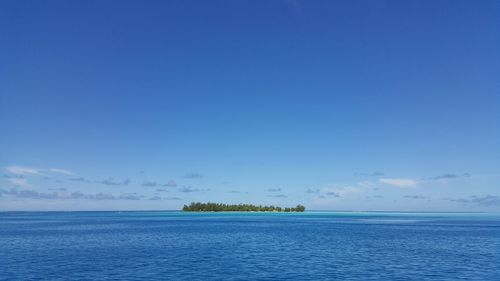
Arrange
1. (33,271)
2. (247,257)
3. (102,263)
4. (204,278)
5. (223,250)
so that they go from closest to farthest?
(204,278) < (33,271) < (102,263) < (247,257) < (223,250)

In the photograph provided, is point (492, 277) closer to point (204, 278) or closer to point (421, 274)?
point (421, 274)

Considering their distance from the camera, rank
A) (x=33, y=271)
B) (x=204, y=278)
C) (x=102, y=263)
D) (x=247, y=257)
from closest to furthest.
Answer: (x=204, y=278) < (x=33, y=271) < (x=102, y=263) < (x=247, y=257)

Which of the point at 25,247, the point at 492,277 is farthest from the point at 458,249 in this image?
the point at 25,247

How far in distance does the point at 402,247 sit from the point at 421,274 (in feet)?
85.0

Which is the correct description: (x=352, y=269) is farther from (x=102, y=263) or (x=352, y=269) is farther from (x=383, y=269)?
(x=102, y=263)

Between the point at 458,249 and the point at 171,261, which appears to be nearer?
the point at 171,261

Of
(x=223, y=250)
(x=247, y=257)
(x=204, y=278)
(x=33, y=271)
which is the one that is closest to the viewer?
(x=204, y=278)

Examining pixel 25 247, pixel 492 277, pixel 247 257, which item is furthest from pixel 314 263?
pixel 25 247

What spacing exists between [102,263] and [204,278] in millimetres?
16545

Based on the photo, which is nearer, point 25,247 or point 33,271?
point 33,271

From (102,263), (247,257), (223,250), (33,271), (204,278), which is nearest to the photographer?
(204,278)

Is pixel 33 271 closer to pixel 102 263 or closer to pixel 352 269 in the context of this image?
pixel 102 263

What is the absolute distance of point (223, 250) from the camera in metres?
62.0

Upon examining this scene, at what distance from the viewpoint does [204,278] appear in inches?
1537
